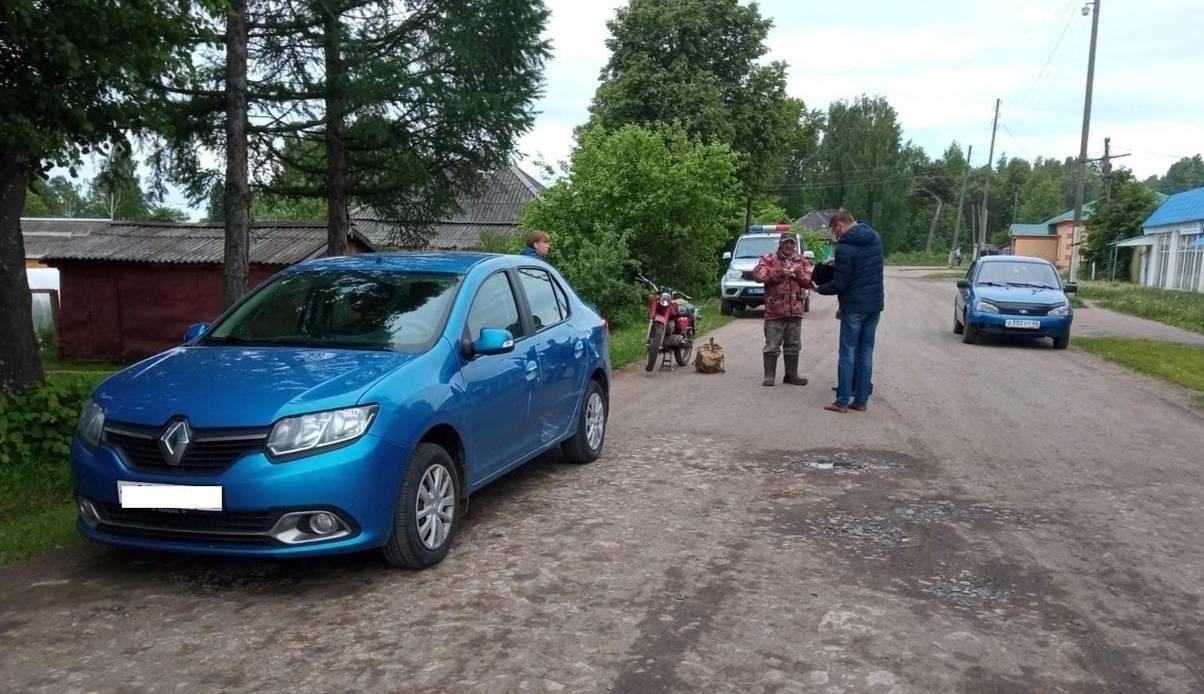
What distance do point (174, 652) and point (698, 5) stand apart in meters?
34.0

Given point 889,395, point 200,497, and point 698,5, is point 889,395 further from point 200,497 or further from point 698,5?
point 698,5

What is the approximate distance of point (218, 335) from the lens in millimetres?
5750

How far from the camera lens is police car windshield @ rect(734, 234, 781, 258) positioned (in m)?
23.7

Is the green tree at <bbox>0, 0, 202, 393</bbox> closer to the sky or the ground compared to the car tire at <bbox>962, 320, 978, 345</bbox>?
closer to the sky

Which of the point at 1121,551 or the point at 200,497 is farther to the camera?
the point at 1121,551

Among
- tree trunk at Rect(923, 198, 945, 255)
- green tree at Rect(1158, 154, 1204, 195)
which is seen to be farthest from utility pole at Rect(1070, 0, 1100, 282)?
green tree at Rect(1158, 154, 1204, 195)

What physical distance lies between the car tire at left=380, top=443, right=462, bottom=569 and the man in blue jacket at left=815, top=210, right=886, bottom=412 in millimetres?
5477

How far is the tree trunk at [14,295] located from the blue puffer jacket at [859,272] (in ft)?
24.2

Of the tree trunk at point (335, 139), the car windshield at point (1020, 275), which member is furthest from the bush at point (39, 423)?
the car windshield at point (1020, 275)

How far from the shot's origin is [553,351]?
656 centimetres

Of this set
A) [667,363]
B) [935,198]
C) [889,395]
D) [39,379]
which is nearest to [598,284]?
[667,363]

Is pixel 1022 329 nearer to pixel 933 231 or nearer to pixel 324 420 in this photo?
pixel 324 420

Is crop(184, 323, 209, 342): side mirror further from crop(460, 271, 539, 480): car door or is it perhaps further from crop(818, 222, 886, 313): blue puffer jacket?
crop(818, 222, 886, 313): blue puffer jacket

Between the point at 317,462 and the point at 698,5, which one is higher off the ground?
the point at 698,5
